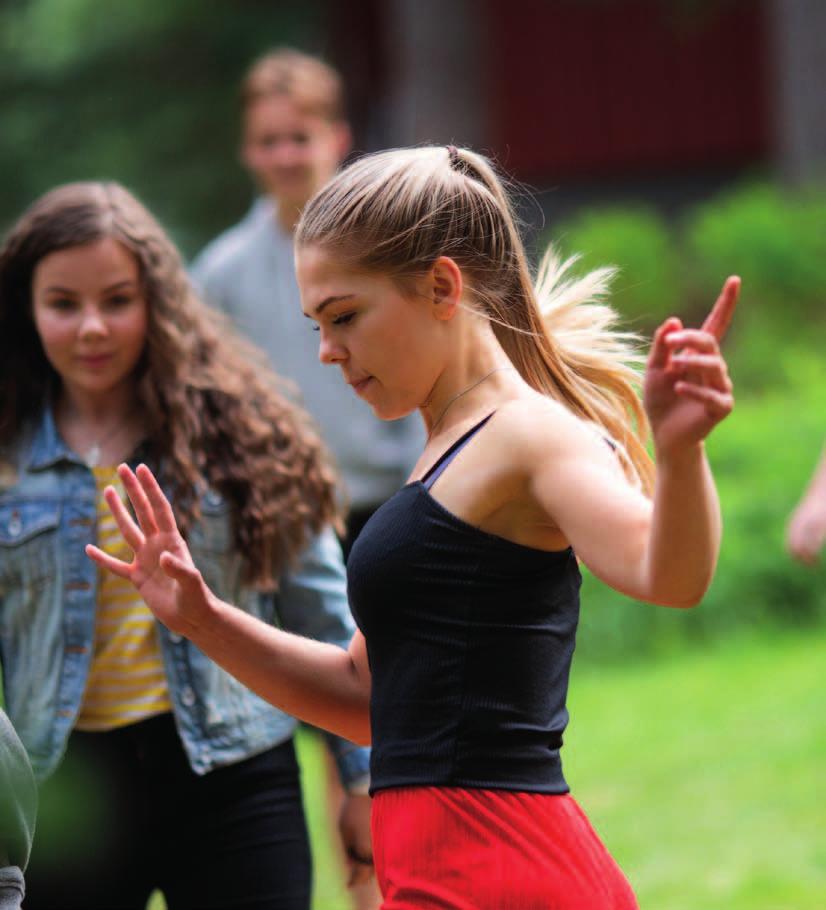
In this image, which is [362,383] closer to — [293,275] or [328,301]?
[328,301]

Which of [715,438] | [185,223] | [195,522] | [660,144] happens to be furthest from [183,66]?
[195,522]

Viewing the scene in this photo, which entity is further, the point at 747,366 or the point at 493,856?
the point at 747,366

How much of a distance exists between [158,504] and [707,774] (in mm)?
3865

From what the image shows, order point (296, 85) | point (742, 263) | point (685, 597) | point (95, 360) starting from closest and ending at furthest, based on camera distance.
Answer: point (685, 597), point (95, 360), point (296, 85), point (742, 263)

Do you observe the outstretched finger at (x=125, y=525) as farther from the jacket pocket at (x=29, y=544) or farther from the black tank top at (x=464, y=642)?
the jacket pocket at (x=29, y=544)

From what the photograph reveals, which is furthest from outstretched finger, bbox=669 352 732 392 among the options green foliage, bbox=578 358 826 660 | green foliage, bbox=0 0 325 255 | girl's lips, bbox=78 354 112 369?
green foliage, bbox=0 0 325 255

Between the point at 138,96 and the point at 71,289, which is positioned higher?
the point at 71,289

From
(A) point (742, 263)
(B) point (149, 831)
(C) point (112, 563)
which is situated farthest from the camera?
(A) point (742, 263)

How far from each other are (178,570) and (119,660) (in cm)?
67

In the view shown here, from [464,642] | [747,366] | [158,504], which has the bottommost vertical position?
[747,366]

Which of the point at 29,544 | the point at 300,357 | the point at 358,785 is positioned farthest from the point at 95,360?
the point at 300,357

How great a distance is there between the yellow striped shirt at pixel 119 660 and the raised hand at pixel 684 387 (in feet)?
4.42

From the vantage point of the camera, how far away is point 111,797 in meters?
2.97

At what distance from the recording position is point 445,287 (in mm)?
2271
